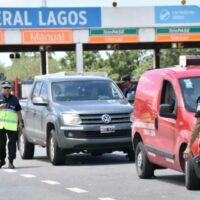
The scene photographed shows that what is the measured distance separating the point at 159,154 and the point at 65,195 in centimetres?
181

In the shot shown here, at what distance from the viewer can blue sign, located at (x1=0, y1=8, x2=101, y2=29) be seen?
136ft

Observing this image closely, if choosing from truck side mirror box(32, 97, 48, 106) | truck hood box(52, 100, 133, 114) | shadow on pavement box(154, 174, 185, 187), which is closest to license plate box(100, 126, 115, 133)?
truck hood box(52, 100, 133, 114)

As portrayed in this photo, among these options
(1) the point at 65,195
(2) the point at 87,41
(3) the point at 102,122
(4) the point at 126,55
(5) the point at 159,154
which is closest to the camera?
(1) the point at 65,195

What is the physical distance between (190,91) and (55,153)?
514cm

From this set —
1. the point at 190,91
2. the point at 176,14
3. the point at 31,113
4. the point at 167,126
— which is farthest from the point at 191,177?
the point at 176,14

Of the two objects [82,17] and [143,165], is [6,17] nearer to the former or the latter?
[82,17]

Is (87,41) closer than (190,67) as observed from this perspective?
No

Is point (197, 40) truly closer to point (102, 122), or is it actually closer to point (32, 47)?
point (32, 47)

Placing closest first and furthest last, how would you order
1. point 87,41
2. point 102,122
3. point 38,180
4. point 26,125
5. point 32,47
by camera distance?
point 38,180
point 102,122
point 26,125
point 87,41
point 32,47

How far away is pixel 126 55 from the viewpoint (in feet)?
367

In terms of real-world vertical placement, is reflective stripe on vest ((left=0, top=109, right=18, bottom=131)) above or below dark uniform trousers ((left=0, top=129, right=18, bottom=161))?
above

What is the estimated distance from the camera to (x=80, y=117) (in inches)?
704


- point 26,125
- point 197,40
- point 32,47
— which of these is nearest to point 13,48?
point 32,47

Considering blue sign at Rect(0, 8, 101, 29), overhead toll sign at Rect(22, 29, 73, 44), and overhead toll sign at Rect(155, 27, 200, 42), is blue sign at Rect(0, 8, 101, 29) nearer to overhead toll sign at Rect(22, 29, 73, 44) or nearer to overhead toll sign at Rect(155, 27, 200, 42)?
overhead toll sign at Rect(22, 29, 73, 44)
